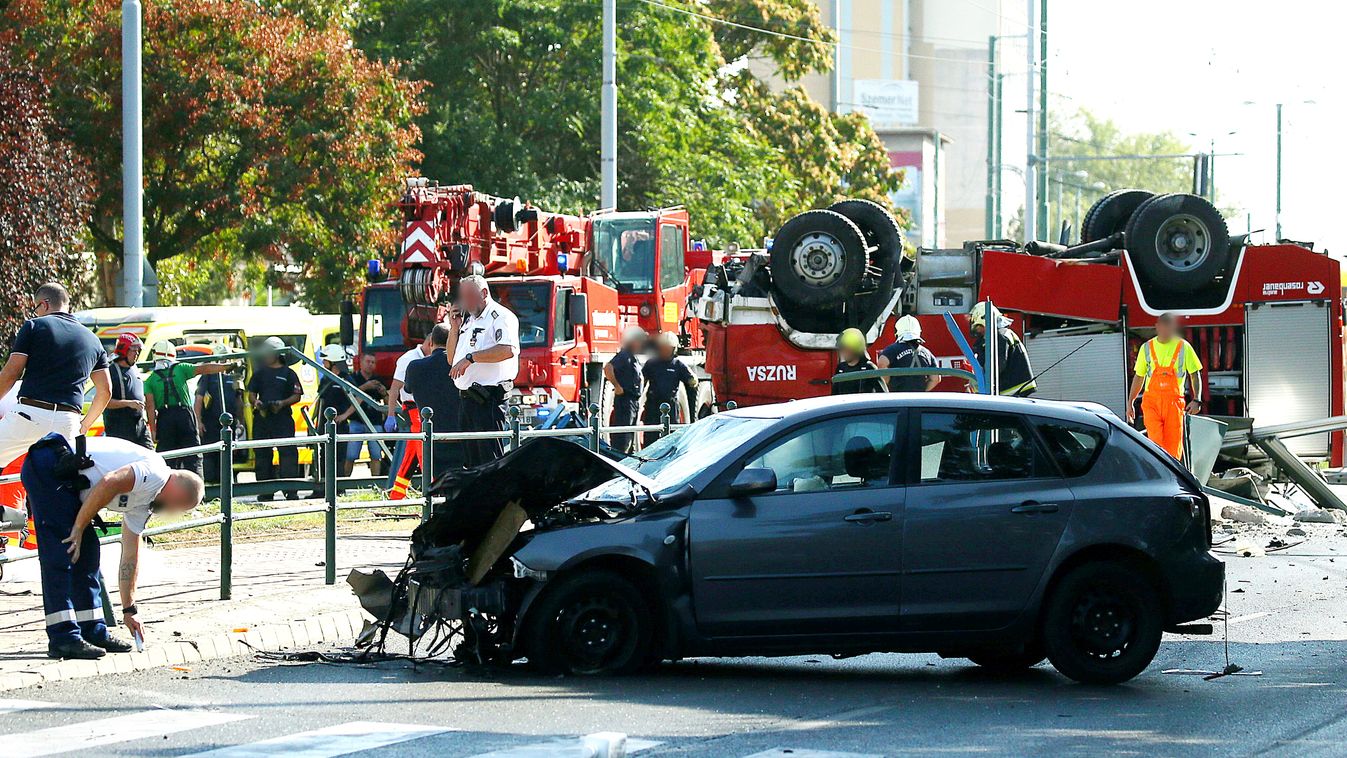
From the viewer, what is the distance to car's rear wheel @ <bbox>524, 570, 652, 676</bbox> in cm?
880

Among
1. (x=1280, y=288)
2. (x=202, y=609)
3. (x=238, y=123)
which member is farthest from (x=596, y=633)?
(x=238, y=123)

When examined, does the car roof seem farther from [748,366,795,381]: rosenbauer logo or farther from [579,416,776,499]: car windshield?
[748,366,795,381]: rosenbauer logo

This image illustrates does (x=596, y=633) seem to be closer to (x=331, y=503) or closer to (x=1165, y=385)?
(x=331, y=503)

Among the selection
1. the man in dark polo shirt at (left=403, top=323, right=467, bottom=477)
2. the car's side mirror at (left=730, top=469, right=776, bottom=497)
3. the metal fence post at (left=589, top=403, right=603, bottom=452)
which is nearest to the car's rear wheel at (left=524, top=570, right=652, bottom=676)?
the car's side mirror at (left=730, top=469, right=776, bottom=497)

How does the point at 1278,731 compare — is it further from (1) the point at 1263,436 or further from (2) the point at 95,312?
(2) the point at 95,312

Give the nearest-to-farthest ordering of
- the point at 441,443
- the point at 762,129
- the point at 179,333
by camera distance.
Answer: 1. the point at 441,443
2. the point at 179,333
3. the point at 762,129

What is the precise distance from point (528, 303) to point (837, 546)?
13.7m

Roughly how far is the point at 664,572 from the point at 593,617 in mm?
398

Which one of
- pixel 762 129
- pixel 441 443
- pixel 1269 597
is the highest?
pixel 762 129

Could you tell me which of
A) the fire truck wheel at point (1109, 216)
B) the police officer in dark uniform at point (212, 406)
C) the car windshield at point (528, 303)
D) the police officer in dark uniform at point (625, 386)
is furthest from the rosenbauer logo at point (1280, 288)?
the police officer in dark uniform at point (212, 406)

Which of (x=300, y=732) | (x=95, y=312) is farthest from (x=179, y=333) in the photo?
(x=300, y=732)

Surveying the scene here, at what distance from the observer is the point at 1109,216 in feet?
68.9

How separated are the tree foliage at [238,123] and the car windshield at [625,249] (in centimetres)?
779

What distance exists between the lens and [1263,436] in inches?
706
